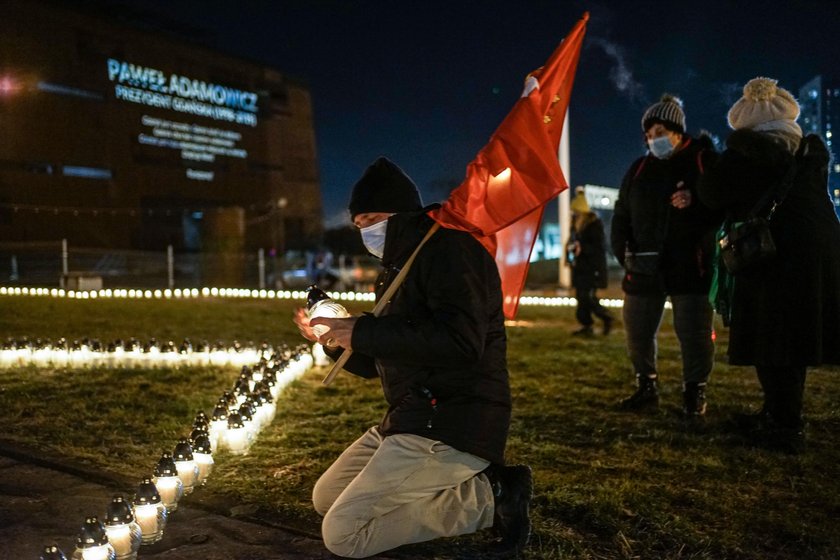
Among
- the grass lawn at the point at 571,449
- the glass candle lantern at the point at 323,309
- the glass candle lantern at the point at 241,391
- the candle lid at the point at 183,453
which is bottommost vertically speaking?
the grass lawn at the point at 571,449

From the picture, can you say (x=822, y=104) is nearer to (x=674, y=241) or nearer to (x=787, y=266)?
(x=674, y=241)

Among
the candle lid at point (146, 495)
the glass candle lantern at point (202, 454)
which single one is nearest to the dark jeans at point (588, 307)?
the glass candle lantern at point (202, 454)

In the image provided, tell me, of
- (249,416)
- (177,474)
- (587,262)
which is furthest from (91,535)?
(587,262)

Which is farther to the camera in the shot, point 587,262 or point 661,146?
point 587,262

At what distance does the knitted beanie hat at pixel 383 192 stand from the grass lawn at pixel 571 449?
1321 mm

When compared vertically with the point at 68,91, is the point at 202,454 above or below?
below

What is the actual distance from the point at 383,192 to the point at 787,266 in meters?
2.28

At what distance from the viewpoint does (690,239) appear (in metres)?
4.72

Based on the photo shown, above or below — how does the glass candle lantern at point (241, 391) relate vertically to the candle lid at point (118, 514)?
above

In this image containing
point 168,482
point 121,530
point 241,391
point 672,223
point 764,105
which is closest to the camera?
point 121,530

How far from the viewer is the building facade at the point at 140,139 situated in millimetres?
28016

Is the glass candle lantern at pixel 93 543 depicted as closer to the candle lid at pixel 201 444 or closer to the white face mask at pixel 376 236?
the candle lid at pixel 201 444

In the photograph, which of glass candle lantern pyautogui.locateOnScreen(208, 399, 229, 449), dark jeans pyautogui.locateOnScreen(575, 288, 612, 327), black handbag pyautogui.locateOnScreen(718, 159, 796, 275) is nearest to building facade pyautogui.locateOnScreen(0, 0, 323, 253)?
dark jeans pyautogui.locateOnScreen(575, 288, 612, 327)

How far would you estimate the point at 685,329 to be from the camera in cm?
475
